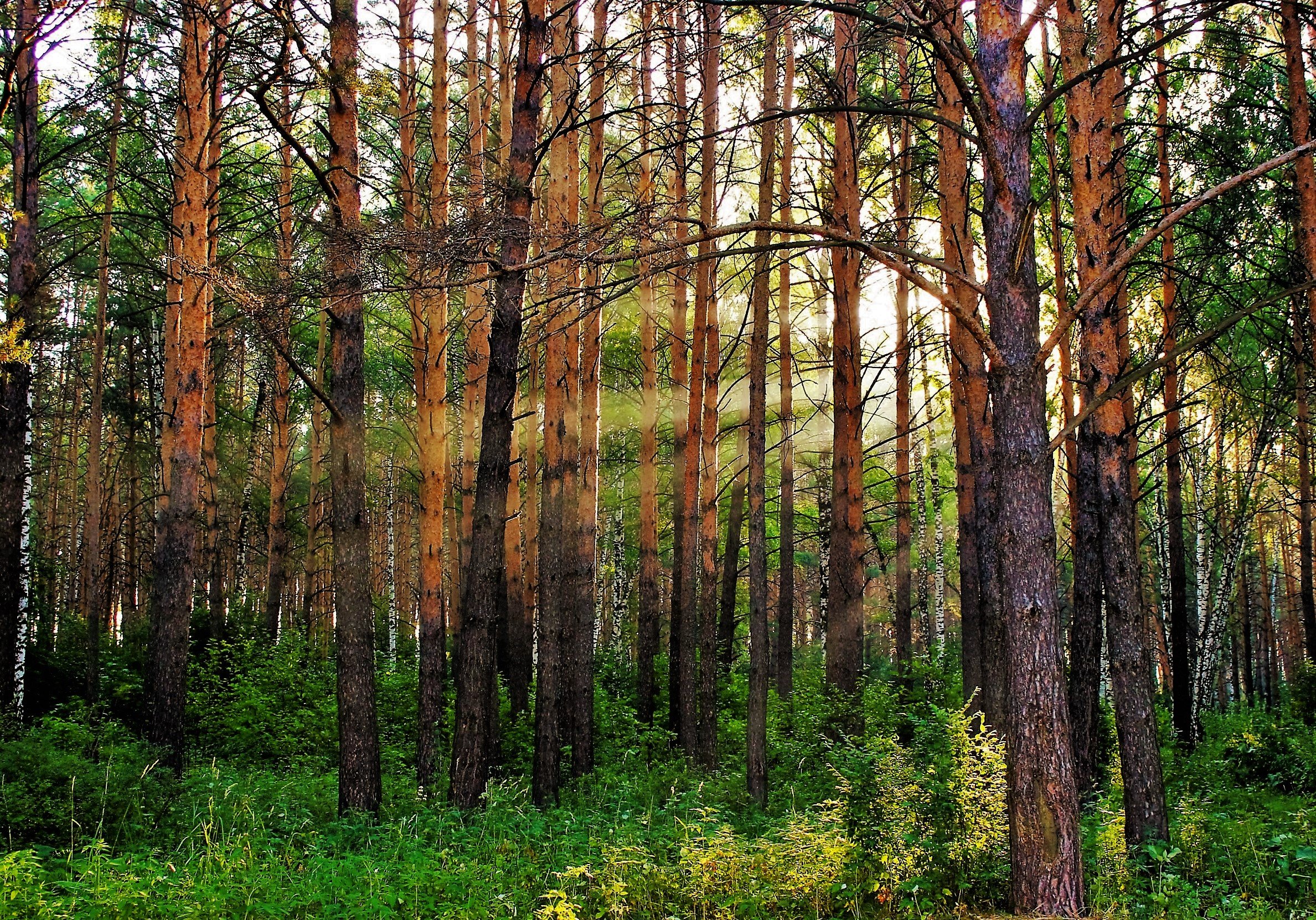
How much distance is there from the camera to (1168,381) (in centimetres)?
1306

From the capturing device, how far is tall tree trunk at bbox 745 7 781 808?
10242 mm

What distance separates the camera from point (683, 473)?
50.0ft

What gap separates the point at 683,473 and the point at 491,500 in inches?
270

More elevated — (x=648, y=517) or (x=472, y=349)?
(x=472, y=349)

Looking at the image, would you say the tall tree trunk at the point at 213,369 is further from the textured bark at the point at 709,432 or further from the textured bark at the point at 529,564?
the textured bark at the point at 709,432

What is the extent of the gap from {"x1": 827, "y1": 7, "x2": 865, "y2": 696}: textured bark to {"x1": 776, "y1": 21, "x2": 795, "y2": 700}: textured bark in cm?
72

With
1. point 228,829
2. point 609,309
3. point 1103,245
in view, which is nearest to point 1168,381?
point 1103,245

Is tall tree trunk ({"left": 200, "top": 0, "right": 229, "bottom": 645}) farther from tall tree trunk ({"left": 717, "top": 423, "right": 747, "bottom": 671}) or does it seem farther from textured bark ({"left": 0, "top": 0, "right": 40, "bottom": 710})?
tall tree trunk ({"left": 717, "top": 423, "right": 747, "bottom": 671})

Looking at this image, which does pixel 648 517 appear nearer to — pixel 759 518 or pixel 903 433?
pixel 903 433

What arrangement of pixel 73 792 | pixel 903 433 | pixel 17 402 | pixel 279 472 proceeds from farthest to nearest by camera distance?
pixel 279 472, pixel 903 433, pixel 17 402, pixel 73 792

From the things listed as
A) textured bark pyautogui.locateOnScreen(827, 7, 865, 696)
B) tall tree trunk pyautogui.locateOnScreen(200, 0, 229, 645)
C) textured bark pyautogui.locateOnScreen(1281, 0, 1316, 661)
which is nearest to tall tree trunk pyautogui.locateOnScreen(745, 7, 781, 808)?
textured bark pyautogui.locateOnScreen(827, 7, 865, 696)

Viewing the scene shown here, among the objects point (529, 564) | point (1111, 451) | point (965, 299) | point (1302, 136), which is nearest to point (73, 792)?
point (965, 299)

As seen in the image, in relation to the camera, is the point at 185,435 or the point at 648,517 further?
the point at 648,517

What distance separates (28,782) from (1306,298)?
14.0 metres
